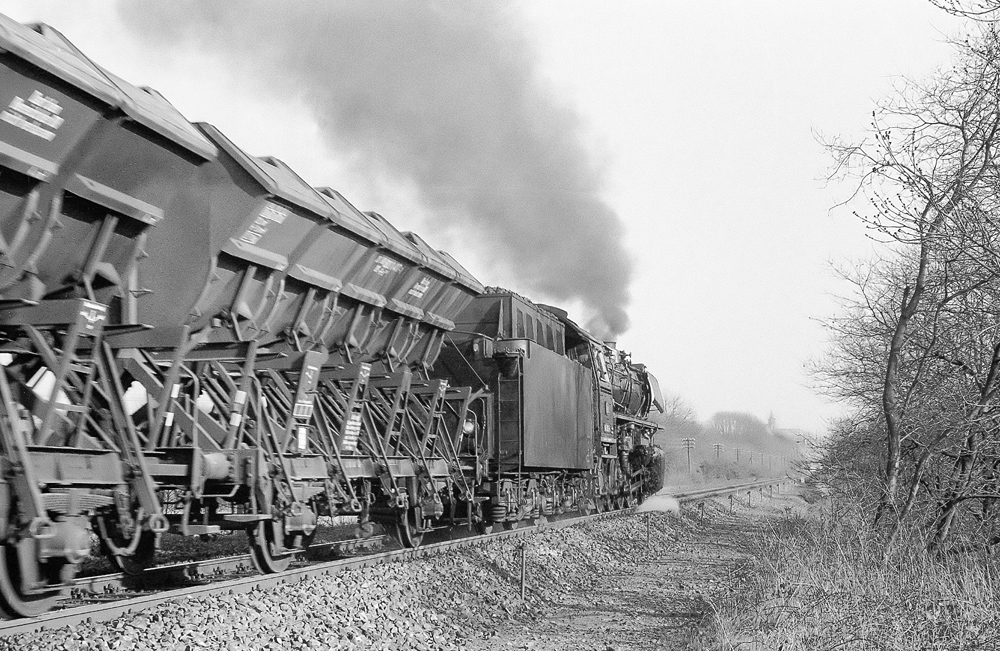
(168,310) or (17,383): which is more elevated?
(168,310)

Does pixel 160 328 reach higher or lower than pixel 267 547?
higher

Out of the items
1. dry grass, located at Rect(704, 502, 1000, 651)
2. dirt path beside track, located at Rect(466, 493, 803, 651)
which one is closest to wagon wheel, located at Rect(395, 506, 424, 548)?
dirt path beside track, located at Rect(466, 493, 803, 651)

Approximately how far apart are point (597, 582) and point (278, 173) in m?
6.92

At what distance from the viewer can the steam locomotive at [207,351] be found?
6262 millimetres

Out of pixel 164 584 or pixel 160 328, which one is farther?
pixel 164 584

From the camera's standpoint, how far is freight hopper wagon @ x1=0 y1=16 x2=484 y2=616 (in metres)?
6.14

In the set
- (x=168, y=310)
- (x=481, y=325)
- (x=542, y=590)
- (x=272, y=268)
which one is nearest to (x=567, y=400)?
(x=481, y=325)

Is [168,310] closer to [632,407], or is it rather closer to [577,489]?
[577,489]

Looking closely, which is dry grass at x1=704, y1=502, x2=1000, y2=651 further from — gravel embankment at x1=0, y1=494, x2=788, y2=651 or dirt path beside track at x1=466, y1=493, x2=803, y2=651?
gravel embankment at x1=0, y1=494, x2=788, y2=651

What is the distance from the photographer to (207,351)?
8.80 metres

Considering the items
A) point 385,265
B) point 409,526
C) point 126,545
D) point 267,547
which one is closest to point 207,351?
point 126,545

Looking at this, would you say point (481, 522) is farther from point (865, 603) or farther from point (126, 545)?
point (865, 603)

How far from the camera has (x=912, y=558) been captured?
881 centimetres

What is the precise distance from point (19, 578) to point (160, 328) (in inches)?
84.9
